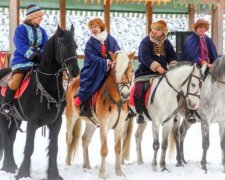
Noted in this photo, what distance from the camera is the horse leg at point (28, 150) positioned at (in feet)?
26.6

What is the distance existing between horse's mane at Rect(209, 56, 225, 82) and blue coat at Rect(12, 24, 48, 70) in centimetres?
277

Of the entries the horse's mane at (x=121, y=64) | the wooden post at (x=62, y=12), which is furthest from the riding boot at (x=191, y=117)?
the wooden post at (x=62, y=12)

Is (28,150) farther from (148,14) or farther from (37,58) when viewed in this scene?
(148,14)

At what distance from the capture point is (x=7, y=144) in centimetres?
924

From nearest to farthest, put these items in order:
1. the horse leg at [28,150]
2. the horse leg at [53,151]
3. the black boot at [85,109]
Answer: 1. the horse leg at [28,150]
2. the horse leg at [53,151]
3. the black boot at [85,109]

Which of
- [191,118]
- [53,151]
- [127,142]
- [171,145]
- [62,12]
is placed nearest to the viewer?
[53,151]

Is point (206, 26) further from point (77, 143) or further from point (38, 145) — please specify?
point (38, 145)

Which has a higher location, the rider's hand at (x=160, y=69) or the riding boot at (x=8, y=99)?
the rider's hand at (x=160, y=69)

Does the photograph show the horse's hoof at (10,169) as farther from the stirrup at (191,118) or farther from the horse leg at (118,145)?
the stirrup at (191,118)

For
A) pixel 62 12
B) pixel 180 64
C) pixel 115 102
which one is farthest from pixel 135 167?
pixel 62 12

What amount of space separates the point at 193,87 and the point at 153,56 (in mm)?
1193

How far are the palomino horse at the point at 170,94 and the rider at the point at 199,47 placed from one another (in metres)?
0.78

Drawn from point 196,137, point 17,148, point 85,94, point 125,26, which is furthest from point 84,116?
point 125,26

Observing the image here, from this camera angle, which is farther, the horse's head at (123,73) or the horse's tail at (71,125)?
the horse's tail at (71,125)
